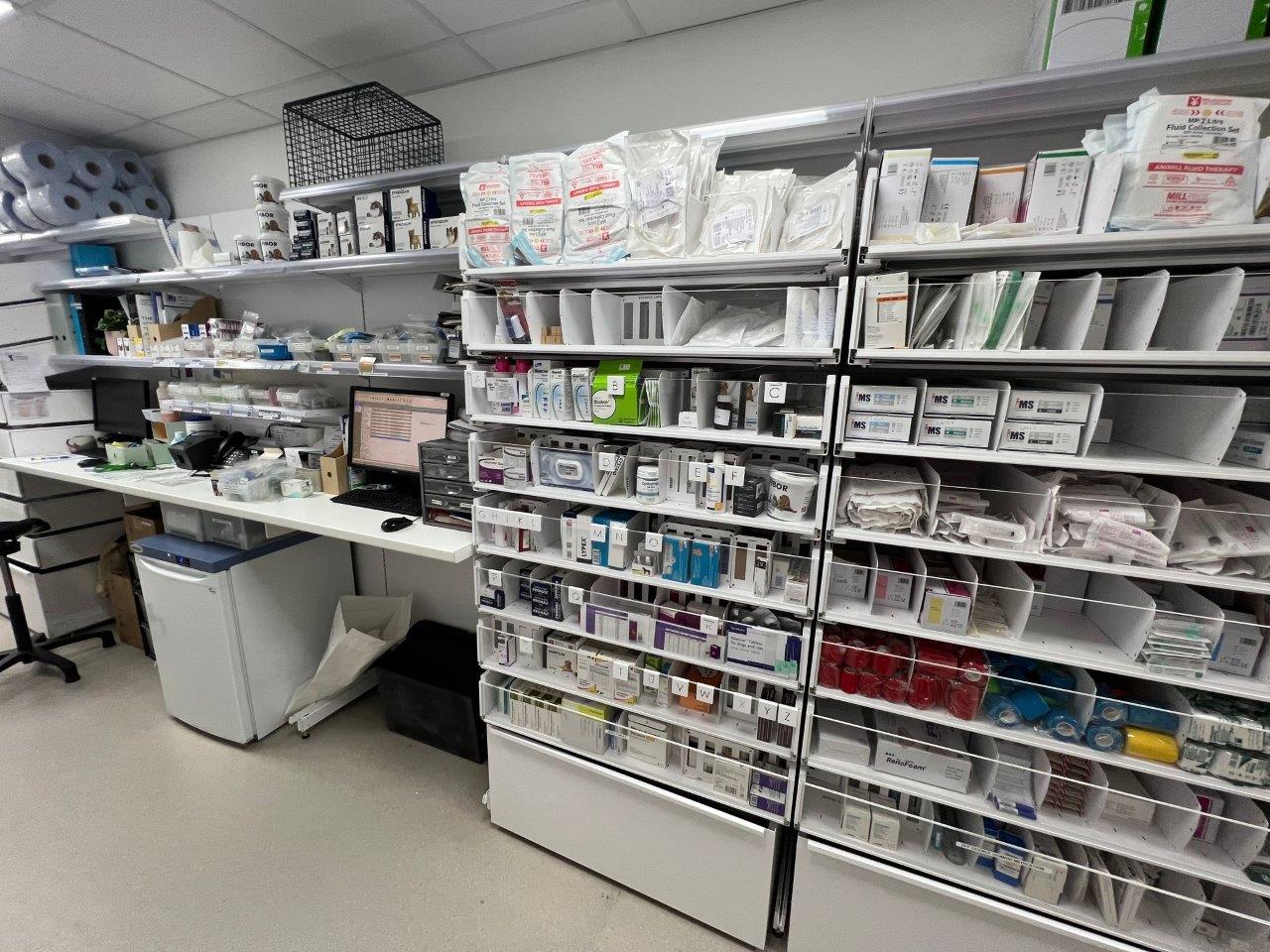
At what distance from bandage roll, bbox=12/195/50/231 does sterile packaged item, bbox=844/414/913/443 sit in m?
4.23

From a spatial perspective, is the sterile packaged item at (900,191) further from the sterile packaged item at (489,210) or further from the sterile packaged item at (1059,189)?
the sterile packaged item at (489,210)

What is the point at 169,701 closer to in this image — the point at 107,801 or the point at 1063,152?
the point at 107,801

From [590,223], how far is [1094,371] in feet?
4.33

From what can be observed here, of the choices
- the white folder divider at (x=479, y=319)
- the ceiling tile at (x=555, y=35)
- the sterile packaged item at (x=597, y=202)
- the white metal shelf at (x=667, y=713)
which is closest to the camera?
the sterile packaged item at (x=597, y=202)

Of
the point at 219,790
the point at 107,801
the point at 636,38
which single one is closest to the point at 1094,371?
the point at 636,38

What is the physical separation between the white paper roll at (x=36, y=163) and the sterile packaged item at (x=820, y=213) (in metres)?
3.76

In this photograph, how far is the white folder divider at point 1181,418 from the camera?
943mm

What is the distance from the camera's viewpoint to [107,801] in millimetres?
1959

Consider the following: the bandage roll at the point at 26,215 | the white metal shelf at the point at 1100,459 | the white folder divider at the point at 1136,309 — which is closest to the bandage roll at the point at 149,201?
the bandage roll at the point at 26,215

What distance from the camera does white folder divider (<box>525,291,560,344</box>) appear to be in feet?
4.76

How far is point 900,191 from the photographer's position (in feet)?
3.56

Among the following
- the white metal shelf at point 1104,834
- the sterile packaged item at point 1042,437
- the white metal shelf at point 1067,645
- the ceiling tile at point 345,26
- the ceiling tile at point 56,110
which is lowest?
the white metal shelf at point 1104,834

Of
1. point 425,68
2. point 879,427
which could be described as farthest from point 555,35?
point 879,427

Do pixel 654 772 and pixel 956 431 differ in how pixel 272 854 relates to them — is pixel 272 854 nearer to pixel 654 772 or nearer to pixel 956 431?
pixel 654 772
